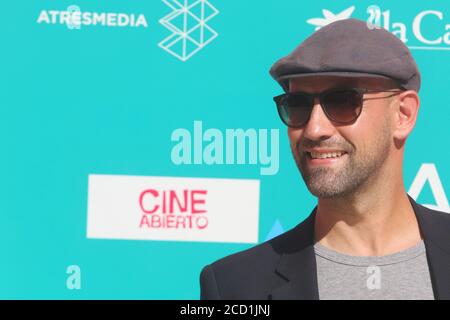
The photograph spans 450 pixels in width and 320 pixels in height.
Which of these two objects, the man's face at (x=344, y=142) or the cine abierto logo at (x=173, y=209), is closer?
the man's face at (x=344, y=142)

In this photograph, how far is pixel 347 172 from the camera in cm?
132

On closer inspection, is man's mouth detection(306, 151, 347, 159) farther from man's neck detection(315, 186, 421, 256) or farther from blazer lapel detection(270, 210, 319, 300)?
blazer lapel detection(270, 210, 319, 300)

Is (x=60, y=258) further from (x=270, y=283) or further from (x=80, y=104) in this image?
(x=270, y=283)

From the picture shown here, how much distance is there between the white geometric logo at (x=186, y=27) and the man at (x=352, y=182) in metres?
0.97

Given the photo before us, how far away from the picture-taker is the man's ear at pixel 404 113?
54.8 inches

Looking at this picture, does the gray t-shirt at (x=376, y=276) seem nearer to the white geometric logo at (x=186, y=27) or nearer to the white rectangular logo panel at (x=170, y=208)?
the white rectangular logo panel at (x=170, y=208)

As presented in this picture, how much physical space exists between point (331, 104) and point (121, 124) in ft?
3.79

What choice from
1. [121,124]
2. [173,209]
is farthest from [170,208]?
[121,124]

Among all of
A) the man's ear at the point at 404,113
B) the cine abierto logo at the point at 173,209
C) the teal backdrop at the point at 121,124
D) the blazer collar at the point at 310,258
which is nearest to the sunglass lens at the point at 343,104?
the man's ear at the point at 404,113

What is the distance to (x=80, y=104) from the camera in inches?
91.3

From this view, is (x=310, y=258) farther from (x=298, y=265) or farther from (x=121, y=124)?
(x=121, y=124)
